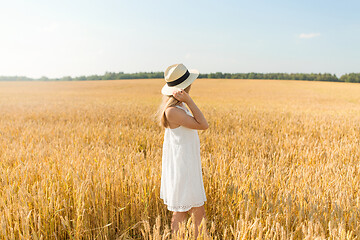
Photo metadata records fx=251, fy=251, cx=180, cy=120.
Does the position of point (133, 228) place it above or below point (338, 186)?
below

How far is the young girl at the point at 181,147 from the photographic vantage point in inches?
80.3

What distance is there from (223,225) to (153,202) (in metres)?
0.76

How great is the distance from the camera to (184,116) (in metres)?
2.02

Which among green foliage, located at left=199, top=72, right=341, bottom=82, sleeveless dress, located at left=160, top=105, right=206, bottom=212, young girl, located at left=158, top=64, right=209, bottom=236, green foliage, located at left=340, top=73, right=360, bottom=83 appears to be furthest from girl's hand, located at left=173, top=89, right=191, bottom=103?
green foliage, located at left=340, top=73, right=360, bottom=83

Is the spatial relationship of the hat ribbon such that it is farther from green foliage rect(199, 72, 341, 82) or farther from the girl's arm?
green foliage rect(199, 72, 341, 82)

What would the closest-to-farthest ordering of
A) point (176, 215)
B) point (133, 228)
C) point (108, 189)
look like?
1. point (176, 215)
2. point (133, 228)
3. point (108, 189)

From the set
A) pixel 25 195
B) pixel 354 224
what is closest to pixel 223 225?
pixel 354 224

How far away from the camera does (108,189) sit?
99.8 inches

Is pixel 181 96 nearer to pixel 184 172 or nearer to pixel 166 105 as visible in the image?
pixel 166 105

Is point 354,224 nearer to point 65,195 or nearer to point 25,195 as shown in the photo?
point 65,195

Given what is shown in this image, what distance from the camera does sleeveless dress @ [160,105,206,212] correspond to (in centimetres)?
207

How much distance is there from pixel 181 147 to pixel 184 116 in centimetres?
26

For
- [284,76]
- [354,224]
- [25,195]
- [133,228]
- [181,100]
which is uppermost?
[284,76]

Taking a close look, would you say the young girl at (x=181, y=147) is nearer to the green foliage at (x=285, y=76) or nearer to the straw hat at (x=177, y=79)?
the straw hat at (x=177, y=79)
